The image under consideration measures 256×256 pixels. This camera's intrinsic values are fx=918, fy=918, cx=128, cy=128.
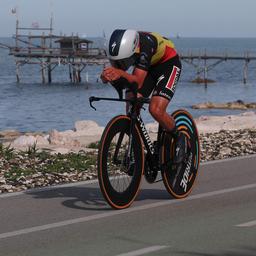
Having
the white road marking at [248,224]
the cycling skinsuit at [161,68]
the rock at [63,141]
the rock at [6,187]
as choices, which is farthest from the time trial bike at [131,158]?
the rock at [63,141]

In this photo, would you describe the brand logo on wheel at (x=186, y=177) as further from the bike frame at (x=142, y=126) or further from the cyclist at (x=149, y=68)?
the bike frame at (x=142, y=126)

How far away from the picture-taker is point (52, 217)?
316 inches

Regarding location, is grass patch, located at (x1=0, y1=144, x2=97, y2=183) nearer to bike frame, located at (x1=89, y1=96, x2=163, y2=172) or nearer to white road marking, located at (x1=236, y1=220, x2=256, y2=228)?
bike frame, located at (x1=89, y1=96, x2=163, y2=172)

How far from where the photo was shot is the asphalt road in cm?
671

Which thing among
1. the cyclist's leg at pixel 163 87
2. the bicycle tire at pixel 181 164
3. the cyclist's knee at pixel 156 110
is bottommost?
the bicycle tire at pixel 181 164

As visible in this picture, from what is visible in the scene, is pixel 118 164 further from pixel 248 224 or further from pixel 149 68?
pixel 248 224

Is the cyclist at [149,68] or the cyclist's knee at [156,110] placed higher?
the cyclist at [149,68]

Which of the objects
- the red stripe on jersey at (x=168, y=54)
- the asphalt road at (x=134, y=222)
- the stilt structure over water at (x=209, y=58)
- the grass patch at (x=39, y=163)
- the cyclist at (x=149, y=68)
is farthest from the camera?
the stilt structure over water at (x=209, y=58)

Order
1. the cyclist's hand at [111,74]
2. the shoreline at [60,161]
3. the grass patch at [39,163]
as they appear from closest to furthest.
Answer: the cyclist's hand at [111,74] < the shoreline at [60,161] < the grass patch at [39,163]

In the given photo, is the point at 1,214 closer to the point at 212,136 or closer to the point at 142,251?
the point at 142,251

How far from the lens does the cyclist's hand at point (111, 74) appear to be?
767 cm

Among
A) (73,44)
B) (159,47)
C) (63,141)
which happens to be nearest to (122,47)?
(159,47)

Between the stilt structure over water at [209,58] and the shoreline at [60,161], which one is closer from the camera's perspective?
the shoreline at [60,161]

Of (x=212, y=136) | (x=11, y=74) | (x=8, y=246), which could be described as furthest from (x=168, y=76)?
(x=11, y=74)
